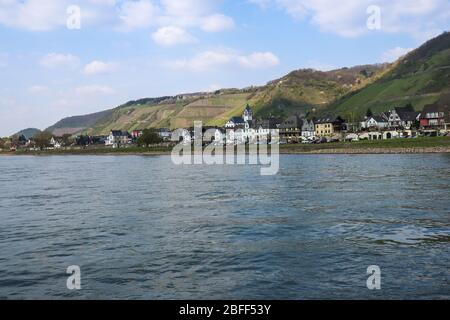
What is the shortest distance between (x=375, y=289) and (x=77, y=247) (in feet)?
42.3

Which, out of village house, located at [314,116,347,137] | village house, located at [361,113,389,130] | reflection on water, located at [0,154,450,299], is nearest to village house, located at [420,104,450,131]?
village house, located at [361,113,389,130]

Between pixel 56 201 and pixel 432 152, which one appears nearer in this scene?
pixel 56 201

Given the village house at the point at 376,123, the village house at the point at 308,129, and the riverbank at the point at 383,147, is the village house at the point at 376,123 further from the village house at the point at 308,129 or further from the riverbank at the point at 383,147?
the riverbank at the point at 383,147

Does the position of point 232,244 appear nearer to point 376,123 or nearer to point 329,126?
point 376,123

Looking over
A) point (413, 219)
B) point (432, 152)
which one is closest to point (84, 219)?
point (413, 219)

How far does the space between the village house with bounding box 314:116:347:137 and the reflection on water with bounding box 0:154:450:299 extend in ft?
479

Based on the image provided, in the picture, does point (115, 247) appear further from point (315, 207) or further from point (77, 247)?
point (315, 207)

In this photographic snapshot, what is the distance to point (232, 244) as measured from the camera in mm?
21188

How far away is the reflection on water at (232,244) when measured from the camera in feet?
50.1

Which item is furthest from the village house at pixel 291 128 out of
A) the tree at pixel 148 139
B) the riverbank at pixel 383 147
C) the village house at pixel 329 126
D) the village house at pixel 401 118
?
the riverbank at pixel 383 147

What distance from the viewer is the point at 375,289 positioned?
14.6 metres

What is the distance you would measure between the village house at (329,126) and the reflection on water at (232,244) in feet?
479

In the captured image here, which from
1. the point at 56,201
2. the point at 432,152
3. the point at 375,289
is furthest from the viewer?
the point at 432,152

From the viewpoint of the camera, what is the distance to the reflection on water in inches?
601
